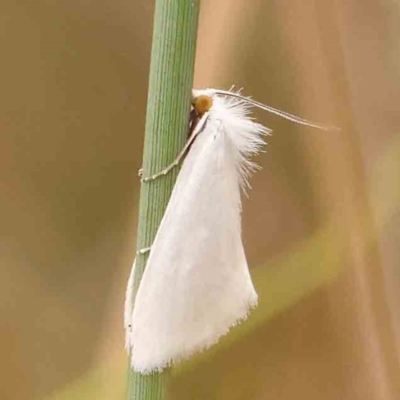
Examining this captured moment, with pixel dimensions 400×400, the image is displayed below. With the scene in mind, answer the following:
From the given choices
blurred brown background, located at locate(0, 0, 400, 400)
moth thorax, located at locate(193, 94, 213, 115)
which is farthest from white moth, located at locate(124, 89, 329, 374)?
blurred brown background, located at locate(0, 0, 400, 400)

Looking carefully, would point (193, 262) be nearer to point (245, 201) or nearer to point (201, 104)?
point (201, 104)

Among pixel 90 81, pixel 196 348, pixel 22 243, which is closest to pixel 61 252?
pixel 22 243

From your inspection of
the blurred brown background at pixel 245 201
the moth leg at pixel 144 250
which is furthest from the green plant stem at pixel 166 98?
the blurred brown background at pixel 245 201

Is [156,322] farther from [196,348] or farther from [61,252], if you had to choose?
[61,252]

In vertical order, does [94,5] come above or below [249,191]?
above

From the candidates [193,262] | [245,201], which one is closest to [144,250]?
[193,262]

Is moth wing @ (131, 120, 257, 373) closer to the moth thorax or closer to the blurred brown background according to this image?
the moth thorax

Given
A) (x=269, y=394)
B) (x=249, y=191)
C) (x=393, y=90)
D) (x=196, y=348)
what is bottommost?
(x=269, y=394)
